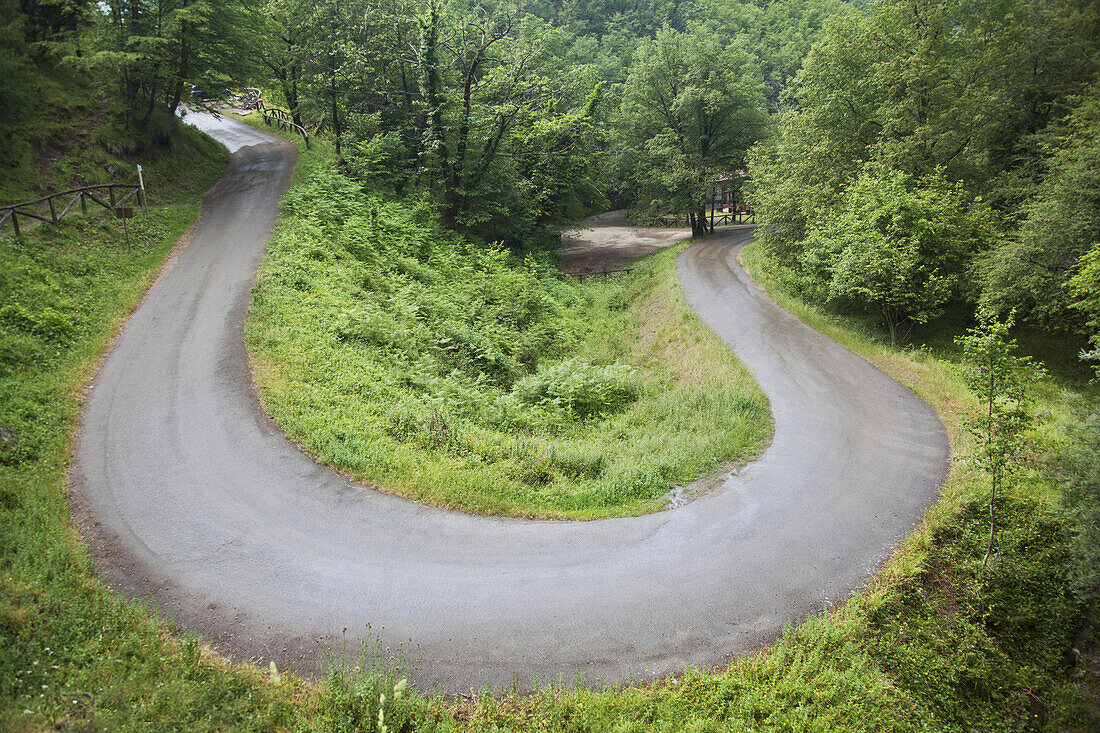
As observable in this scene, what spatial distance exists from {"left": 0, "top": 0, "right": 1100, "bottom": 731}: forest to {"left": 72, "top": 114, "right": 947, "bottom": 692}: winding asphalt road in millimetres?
423

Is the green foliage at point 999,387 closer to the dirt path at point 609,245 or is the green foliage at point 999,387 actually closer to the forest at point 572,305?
the forest at point 572,305

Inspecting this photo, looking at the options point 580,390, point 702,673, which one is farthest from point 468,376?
point 702,673

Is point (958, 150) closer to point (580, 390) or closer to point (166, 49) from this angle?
point (580, 390)

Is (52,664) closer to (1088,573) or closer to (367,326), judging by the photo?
(367,326)

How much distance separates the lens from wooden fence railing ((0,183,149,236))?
46.6 feet

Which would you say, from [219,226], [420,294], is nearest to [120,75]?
[219,226]

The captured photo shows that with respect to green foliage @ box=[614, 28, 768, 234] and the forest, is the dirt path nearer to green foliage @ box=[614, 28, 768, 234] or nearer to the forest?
the forest

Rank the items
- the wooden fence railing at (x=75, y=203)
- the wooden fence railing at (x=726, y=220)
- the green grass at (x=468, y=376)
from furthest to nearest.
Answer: the wooden fence railing at (x=726, y=220) < the wooden fence railing at (x=75, y=203) < the green grass at (x=468, y=376)

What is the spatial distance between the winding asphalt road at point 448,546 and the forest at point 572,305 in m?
0.42

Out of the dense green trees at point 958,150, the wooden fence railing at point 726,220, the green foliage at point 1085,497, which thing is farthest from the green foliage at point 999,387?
the wooden fence railing at point 726,220

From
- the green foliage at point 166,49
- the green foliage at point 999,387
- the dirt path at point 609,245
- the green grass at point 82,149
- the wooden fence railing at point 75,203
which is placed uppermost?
the green foliage at point 166,49

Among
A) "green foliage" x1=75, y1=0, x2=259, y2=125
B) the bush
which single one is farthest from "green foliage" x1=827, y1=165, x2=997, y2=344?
"green foliage" x1=75, y1=0, x2=259, y2=125

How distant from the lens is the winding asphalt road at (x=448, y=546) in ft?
20.0

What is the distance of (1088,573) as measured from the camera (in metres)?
7.52
